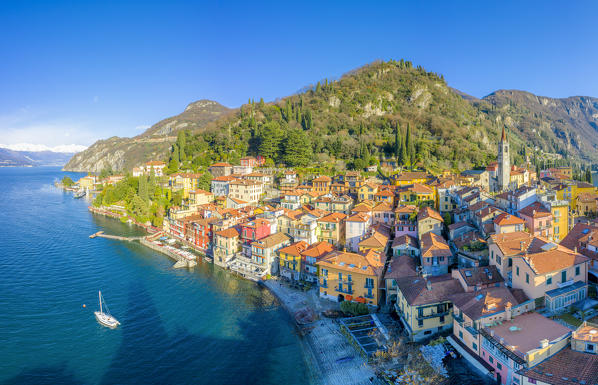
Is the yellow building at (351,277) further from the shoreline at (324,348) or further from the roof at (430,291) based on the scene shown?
the roof at (430,291)

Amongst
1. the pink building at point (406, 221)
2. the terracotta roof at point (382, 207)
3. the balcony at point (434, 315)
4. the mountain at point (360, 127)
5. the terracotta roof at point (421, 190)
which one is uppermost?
the mountain at point (360, 127)

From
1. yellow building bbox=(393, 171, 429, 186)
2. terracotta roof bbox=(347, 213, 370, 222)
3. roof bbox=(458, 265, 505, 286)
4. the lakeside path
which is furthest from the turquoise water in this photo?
yellow building bbox=(393, 171, 429, 186)

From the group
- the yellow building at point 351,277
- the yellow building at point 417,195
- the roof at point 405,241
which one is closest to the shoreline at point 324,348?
the yellow building at point 351,277

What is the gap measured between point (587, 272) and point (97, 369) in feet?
109

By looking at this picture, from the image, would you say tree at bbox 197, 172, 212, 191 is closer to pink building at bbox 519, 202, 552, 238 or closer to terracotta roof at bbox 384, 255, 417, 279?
terracotta roof at bbox 384, 255, 417, 279

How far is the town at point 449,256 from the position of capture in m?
18.0

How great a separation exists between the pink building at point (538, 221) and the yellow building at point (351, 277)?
510 inches

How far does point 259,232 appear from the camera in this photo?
131 feet

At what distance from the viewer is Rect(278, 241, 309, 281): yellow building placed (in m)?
35.0

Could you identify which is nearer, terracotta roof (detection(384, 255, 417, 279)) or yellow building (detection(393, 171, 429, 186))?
terracotta roof (detection(384, 255, 417, 279))

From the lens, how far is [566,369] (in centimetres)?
1521

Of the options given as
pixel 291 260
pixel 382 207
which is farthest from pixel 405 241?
pixel 291 260

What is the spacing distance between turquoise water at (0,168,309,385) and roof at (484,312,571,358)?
39.3ft

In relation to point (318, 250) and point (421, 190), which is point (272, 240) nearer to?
point (318, 250)
